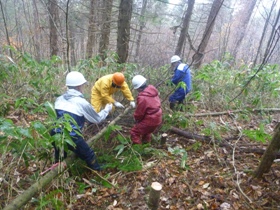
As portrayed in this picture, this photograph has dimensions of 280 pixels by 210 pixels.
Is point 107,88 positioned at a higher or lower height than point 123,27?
lower

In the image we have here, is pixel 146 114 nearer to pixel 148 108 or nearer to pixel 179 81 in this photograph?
pixel 148 108

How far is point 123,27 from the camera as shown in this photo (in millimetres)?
5512

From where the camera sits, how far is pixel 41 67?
4480 millimetres

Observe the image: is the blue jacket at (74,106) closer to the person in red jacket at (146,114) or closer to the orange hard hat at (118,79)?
the person in red jacket at (146,114)

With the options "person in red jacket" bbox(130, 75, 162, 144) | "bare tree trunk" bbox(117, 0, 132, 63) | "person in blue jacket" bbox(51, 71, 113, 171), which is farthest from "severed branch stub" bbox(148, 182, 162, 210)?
"bare tree trunk" bbox(117, 0, 132, 63)

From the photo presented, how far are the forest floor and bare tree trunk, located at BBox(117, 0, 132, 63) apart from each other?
3.33 metres

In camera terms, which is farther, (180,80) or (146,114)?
(180,80)

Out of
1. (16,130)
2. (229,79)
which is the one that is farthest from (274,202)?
(229,79)

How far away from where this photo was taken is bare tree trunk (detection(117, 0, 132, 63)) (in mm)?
5328

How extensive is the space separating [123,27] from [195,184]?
4339mm

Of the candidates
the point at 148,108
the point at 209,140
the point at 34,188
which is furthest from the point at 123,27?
the point at 34,188

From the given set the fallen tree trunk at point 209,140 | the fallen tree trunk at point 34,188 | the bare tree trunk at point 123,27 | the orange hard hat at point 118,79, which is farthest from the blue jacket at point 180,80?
the fallen tree trunk at point 34,188

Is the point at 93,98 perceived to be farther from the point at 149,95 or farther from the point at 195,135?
the point at 195,135

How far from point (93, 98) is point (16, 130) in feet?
9.08
